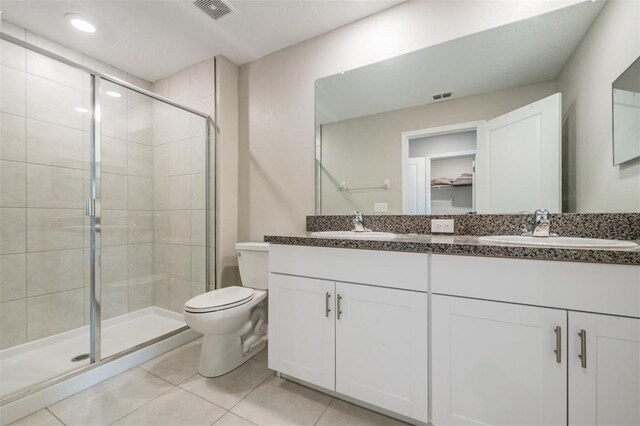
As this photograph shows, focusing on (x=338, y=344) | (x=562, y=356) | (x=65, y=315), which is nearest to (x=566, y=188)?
(x=562, y=356)

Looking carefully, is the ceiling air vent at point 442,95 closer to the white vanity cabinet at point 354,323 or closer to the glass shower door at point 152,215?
the white vanity cabinet at point 354,323

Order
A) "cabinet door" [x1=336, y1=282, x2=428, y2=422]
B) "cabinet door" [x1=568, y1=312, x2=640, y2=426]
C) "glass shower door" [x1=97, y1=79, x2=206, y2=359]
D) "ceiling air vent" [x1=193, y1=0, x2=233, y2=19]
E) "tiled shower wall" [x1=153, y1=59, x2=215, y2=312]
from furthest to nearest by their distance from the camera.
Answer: "tiled shower wall" [x1=153, y1=59, x2=215, y2=312], "glass shower door" [x1=97, y1=79, x2=206, y2=359], "ceiling air vent" [x1=193, y1=0, x2=233, y2=19], "cabinet door" [x1=336, y1=282, x2=428, y2=422], "cabinet door" [x1=568, y1=312, x2=640, y2=426]

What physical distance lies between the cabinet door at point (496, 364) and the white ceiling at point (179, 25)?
1.83 meters

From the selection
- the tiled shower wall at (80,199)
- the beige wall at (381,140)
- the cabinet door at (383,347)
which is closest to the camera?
the cabinet door at (383,347)

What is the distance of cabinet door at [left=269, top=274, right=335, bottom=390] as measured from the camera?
48.7 inches

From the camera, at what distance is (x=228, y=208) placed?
7.18ft

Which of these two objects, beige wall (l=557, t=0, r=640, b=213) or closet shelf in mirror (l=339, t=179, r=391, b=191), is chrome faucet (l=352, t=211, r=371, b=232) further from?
beige wall (l=557, t=0, r=640, b=213)

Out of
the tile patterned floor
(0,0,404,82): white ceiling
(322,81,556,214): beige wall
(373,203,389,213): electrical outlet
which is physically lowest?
the tile patterned floor

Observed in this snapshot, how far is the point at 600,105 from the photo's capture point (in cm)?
115

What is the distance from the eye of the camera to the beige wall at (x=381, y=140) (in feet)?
4.53

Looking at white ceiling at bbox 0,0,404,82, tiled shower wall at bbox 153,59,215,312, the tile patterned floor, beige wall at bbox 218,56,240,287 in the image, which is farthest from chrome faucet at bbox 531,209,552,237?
tiled shower wall at bbox 153,59,215,312

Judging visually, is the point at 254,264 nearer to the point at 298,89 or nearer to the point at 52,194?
the point at 298,89

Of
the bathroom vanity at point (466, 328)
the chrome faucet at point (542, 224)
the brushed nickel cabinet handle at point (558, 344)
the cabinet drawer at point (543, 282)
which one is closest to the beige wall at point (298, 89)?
the bathroom vanity at point (466, 328)

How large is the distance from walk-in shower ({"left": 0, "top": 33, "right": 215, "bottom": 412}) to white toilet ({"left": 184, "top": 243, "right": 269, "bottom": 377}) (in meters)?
0.57
